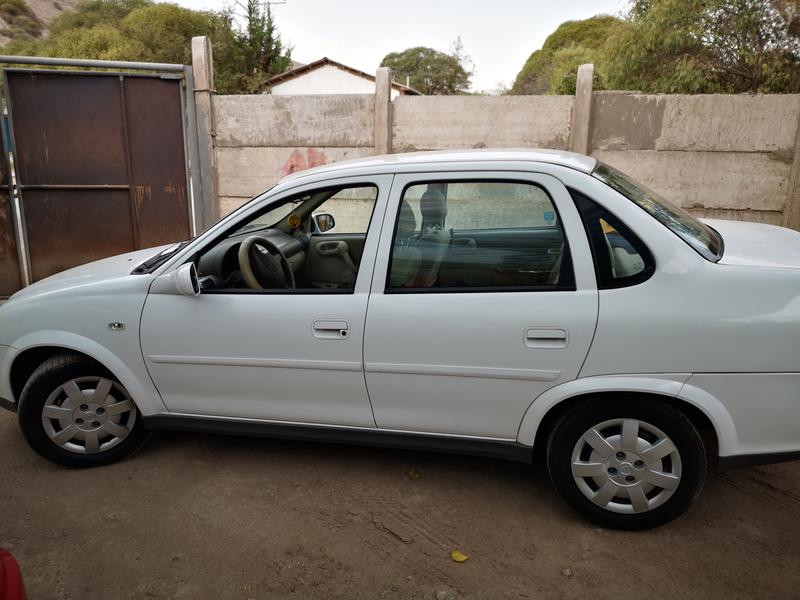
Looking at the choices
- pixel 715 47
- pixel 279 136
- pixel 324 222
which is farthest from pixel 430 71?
pixel 324 222

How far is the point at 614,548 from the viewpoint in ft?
9.58

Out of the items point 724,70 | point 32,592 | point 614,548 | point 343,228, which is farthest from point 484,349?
point 724,70

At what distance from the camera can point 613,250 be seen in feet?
9.37

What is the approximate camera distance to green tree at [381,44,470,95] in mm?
61941

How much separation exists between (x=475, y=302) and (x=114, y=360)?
6.57 feet

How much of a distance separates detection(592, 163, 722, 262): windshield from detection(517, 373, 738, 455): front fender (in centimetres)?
57

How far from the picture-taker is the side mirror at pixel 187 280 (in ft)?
10.7

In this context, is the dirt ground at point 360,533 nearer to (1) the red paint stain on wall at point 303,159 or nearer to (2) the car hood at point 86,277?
(2) the car hood at point 86,277

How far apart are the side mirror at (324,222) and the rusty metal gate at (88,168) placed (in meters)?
3.89

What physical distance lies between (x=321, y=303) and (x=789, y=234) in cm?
252

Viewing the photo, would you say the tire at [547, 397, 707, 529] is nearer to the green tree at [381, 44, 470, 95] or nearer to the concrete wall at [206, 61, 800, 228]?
the concrete wall at [206, 61, 800, 228]

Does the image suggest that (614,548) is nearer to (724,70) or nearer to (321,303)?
(321,303)

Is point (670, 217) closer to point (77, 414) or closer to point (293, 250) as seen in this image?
point (293, 250)

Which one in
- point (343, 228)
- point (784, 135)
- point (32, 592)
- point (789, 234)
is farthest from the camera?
point (784, 135)
